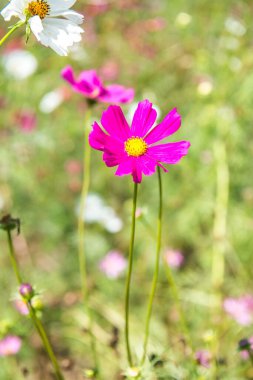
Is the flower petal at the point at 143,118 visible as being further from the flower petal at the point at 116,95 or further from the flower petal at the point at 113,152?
the flower petal at the point at 116,95

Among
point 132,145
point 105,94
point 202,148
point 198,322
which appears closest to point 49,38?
point 132,145

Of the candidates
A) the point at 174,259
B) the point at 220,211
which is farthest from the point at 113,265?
the point at 220,211

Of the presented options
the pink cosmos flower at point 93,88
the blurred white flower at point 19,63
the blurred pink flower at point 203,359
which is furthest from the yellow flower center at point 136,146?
the blurred white flower at point 19,63

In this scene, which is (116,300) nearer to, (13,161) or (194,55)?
(13,161)

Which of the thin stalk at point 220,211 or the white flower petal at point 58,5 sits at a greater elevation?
the thin stalk at point 220,211

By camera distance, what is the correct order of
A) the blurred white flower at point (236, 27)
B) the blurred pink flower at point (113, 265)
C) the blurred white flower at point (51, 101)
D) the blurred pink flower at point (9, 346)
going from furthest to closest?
the blurred white flower at point (51, 101)
the blurred white flower at point (236, 27)
the blurred pink flower at point (113, 265)
the blurred pink flower at point (9, 346)

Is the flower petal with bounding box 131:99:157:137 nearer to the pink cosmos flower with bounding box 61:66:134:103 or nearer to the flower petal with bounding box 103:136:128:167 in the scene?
the flower petal with bounding box 103:136:128:167

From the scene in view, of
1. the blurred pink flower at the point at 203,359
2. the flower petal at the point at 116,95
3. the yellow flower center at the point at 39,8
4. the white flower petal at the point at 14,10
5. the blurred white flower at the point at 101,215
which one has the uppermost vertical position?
the blurred white flower at the point at 101,215
